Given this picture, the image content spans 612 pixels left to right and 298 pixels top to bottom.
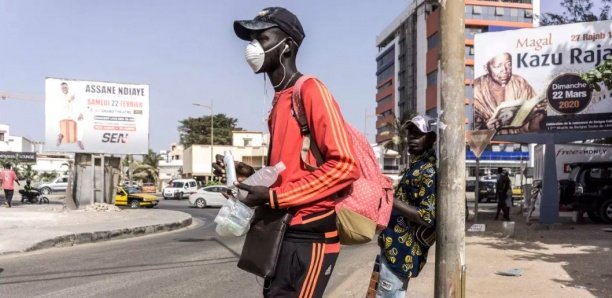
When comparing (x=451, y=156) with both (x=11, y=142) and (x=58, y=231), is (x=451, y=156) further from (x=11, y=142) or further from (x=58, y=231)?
(x=11, y=142)

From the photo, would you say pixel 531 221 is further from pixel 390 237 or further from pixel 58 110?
pixel 58 110

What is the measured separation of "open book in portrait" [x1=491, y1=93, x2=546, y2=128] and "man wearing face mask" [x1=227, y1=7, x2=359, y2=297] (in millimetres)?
14856

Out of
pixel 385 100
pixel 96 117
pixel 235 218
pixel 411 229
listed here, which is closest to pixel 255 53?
pixel 235 218

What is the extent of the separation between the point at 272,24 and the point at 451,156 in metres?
→ 1.47

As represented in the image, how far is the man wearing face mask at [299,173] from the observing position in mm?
2021

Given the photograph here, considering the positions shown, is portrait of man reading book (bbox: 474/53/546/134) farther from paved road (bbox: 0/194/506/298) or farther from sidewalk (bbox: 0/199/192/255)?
sidewalk (bbox: 0/199/192/255)

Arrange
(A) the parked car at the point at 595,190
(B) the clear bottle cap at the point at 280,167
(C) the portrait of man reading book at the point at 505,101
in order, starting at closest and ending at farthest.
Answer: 1. (B) the clear bottle cap at the point at 280,167
2. (C) the portrait of man reading book at the point at 505,101
3. (A) the parked car at the point at 595,190

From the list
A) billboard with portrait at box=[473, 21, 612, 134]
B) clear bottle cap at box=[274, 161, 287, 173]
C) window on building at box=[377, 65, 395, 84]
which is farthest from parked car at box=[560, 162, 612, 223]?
window on building at box=[377, 65, 395, 84]

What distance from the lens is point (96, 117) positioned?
2361 cm

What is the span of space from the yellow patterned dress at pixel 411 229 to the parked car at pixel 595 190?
15.7 metres

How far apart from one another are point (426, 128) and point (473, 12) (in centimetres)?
7564

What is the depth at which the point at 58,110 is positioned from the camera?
75.0 feet

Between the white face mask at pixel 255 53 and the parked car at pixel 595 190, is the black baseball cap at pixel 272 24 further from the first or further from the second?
the parked car at pixel 595 190

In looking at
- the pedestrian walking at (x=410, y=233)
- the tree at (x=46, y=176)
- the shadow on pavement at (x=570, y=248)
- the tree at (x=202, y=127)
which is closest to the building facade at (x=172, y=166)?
the tree at (x=202, y=127)
